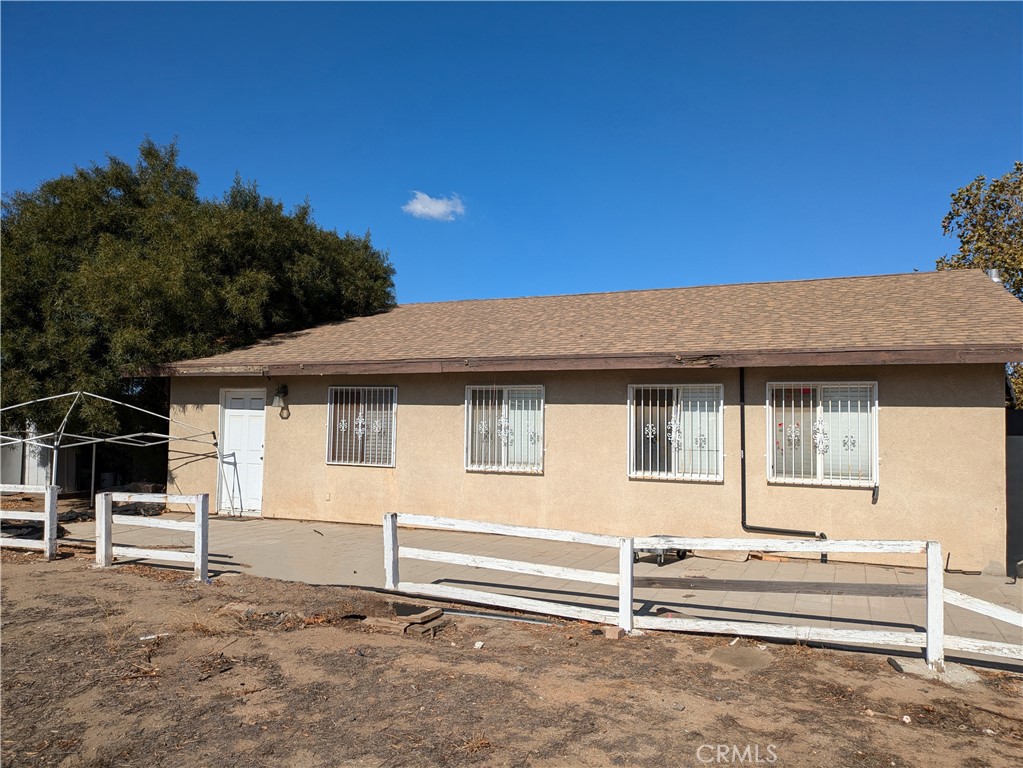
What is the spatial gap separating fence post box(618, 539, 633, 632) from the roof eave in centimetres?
420

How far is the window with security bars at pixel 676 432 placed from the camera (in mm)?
10492

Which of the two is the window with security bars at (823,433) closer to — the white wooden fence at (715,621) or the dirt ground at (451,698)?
the white wooden fence at (715,621)

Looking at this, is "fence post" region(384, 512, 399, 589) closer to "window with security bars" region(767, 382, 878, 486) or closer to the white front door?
"window with security bars" region(767, 382, 878, 486)

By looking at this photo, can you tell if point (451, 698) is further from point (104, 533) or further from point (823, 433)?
point (823, 433)

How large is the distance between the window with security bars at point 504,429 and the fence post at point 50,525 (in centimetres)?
577

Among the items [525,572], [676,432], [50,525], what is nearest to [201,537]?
[50,525]

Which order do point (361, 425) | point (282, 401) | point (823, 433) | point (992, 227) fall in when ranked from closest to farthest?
point (823, 433) → point (361, 425) → point (282, 401) → point (992, 227)

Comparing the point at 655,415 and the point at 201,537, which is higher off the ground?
the point at 655,415

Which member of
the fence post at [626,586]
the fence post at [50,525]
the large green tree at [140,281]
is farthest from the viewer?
the large green tree at [140,281]

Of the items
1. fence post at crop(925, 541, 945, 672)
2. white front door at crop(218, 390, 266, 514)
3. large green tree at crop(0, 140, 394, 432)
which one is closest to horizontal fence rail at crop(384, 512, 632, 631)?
fence post at crop(925, 541, 945, 672)

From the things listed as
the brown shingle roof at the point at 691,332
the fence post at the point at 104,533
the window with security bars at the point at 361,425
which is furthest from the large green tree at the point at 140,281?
the fence post at the point at 104,533

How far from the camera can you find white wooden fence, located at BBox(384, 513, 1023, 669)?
5543mm

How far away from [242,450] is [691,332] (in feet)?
27.8

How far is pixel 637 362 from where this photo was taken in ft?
34.0
